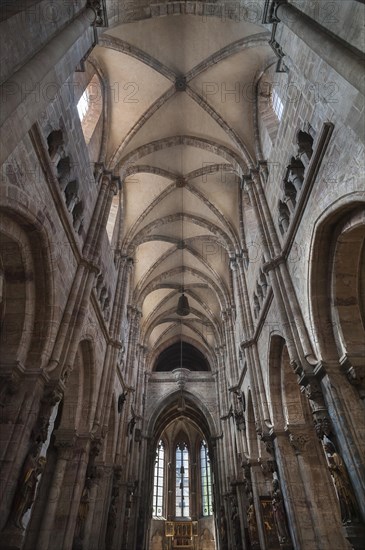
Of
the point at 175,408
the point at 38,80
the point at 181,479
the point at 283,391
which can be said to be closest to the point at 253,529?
the point at 283,391

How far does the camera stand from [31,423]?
8164mm

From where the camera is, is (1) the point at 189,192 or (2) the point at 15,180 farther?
(1) the point at 189,192

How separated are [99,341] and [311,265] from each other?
335 inches

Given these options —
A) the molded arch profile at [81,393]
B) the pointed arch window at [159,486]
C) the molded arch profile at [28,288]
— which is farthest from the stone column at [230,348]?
the pointed arch window at [159,486]

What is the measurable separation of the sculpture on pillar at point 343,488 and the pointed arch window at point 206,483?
3420cm

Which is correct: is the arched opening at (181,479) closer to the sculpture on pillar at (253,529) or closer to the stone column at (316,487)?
the sculpture on pillar at (253,529)

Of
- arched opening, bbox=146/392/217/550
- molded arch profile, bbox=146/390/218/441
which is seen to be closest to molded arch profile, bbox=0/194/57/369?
molded arch profile, bbox=146/390/218/441

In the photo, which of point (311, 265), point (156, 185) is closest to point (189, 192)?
point (156, 185)

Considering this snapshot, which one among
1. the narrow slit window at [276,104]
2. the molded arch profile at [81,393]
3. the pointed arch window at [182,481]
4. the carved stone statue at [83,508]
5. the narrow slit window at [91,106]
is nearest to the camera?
the carved stone statue at [83,508]

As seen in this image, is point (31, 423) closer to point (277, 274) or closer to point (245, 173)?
point (277, 274)

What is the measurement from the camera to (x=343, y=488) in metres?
7.42

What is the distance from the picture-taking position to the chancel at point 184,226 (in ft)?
24.9

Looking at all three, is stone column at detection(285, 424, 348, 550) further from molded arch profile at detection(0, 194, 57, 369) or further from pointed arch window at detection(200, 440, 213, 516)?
pointed arch window at detection(200, 440, 213, 516)

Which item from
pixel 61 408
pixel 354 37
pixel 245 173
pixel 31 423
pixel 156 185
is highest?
pixel 156 185
